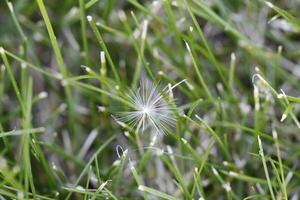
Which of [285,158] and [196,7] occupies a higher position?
[196,7]

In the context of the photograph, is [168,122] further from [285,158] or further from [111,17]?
[111,17]

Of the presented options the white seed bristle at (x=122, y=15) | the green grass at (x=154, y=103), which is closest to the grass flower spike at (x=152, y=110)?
the green grass at (x=154, y=103)

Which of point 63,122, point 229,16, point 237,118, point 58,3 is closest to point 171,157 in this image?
point 237,118

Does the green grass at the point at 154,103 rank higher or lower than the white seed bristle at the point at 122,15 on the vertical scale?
lower

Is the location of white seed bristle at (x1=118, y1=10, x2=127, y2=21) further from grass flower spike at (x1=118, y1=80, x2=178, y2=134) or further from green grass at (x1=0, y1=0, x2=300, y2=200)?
grass flower spike at (x1=118, y1=80, x2=178, y2=134)

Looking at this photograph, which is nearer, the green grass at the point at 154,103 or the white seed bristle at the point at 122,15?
the green grass at the point at 154,103

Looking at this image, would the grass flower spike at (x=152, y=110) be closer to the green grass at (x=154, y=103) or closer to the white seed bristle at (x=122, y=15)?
the green grass at (x=154, y=103)

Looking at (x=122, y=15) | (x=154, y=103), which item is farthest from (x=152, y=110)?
(x=122, y=15)
